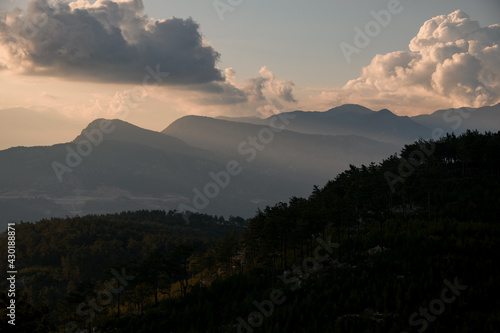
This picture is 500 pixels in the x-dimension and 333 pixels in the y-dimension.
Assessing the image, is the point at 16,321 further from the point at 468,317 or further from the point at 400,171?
the point at 400,171

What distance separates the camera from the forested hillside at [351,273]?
39062 millimetres

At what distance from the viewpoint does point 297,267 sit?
192 feet

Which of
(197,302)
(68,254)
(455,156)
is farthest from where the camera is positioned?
(68,254)

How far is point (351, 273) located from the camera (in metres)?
48.9

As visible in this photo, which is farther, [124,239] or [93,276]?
[124,239]

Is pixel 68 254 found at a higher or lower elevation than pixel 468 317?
lower

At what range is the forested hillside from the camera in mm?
39062

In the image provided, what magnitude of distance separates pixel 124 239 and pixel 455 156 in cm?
14473

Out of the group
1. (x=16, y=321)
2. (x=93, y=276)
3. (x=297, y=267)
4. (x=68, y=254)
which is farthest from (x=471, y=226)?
(x=68, y=254)

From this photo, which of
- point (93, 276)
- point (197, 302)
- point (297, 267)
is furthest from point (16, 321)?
point (93, 276)

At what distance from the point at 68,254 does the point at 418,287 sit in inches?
5963

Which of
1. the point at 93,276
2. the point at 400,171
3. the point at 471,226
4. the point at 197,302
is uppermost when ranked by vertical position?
the point at 400,171

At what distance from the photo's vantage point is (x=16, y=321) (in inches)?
1757

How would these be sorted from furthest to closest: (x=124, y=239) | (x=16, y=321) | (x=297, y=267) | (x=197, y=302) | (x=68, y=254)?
(x=124, y=239), (x=68, y=254), (x=297, y=267), (x=197, y=302), (x=16, y=321)
